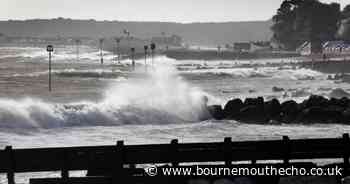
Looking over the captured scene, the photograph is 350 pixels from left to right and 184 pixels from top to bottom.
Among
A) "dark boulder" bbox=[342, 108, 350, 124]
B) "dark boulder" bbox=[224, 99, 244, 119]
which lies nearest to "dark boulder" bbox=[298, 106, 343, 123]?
"dark boulder" bbox=[342, 108, 350, 124]

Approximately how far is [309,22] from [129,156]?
131 m

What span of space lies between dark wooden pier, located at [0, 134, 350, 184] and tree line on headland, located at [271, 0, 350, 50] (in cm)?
11814

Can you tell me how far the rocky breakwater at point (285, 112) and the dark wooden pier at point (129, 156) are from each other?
55.2 ft

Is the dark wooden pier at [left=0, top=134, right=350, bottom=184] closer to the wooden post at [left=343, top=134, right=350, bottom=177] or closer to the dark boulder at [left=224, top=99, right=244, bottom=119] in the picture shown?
the wooden post at [left=343, top=134, right=350, bottom=177]

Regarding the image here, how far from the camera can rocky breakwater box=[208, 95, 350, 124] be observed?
3003 centimetres

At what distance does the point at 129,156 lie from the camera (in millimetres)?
12602

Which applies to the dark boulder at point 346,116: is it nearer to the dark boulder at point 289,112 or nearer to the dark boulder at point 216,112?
the dark boulder at point 289,112

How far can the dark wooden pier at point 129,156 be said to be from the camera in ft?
40.7

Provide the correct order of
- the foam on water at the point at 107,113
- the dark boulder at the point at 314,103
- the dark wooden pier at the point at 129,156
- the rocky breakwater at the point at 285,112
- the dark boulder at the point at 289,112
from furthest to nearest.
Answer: the dark boulder at the point at 314,103 < the dark boulder at the point at 289,112 < the rocky breakwater at the point at 285,112 < the foam on water at the point at 107,113 < the dark wooden pier at the point at 129,156

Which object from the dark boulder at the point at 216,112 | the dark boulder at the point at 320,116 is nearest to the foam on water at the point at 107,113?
the dark boulder at the point at 216,112

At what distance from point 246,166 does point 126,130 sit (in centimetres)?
1518

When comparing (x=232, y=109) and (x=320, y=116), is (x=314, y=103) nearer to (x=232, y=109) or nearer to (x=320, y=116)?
(x=320, y=116)

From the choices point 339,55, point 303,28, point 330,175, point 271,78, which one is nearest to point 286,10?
point 303,28

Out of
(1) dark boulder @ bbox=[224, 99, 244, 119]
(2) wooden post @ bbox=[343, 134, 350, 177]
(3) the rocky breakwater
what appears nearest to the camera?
(2) wooden post @ bbox=[343, 134, 350, 177]
